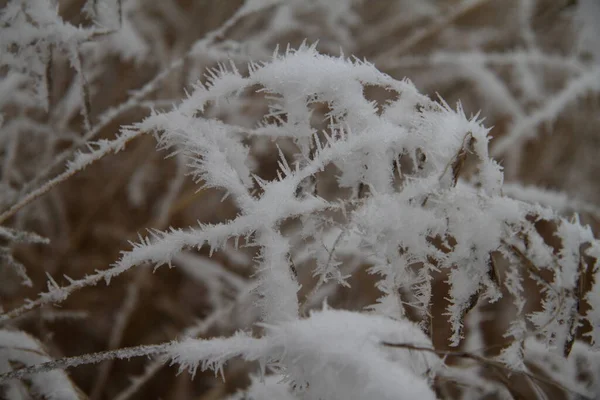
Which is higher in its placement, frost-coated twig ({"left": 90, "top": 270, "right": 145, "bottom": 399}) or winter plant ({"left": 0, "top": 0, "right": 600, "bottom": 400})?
winter plant ({"left": 0, "top": 0, "right": 600, "bottom": 400})

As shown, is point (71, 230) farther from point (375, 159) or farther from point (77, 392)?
point (375, 159)

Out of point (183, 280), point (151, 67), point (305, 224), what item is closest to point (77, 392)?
point (305, 224)

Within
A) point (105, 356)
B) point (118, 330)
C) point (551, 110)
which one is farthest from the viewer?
point (551, 110)

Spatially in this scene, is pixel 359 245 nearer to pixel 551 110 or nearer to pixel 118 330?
pixel 118 330

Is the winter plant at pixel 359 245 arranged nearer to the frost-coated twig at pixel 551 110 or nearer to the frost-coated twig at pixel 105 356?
the frost-coated twig at pixel 105 356

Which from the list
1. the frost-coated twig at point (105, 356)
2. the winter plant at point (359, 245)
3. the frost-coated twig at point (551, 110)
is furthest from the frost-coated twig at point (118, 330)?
the frost-coated twig at point (551, 110)

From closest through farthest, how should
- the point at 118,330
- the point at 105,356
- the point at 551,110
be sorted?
the point at 105,356 < the point at 118,330 < the point at 551,110

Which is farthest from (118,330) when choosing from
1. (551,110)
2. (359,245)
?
(551,110)

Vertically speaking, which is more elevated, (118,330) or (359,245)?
(359,245)

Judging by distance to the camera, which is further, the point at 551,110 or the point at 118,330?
the point at 551,110

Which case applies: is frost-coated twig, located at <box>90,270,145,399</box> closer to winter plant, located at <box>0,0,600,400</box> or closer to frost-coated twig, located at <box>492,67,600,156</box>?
winter plant, located at <box>0,0,600,400</box>

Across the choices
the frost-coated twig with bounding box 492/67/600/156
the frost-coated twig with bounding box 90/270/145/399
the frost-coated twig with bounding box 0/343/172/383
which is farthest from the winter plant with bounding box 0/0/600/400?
the frost-coated twig with bounding box 492/67/600/156
